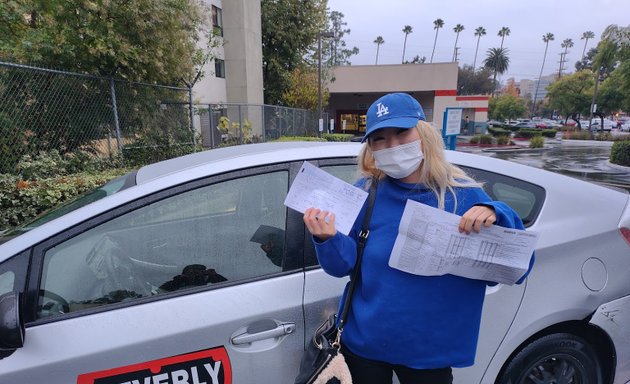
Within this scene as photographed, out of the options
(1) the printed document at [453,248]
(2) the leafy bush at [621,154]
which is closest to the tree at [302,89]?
(2) the leafy bush at [621,154]

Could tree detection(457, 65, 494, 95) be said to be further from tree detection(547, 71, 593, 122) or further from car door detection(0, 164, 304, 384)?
car door detection(0, 164, 304, 384)

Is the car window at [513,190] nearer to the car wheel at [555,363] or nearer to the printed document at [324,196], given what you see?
the car wheel at [555,363]

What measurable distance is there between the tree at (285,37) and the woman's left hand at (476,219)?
2388 centimetres

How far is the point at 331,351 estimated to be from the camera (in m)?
1.32

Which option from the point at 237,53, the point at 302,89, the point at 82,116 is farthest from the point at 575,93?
the point at 82,116

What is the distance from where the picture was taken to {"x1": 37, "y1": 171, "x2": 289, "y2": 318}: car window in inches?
57.4

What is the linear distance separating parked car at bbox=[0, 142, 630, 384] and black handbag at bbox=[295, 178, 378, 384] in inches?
6.4

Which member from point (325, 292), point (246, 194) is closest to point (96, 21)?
point (246, 194)

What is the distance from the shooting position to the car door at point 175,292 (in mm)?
1359

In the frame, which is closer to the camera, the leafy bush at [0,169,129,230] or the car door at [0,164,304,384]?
the car door at [0,164,304,384]

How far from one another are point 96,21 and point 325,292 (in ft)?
23.5

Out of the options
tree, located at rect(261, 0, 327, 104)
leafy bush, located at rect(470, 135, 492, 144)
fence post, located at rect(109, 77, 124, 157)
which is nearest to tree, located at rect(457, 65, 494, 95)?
leafy bush, located at rect(470, 135, 492, 144)

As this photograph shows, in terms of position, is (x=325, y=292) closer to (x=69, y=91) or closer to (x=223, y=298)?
(x=223, y=298)

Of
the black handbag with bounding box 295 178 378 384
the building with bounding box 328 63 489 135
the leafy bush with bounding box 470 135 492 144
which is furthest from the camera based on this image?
the building with bounding box 328 63 489 135
